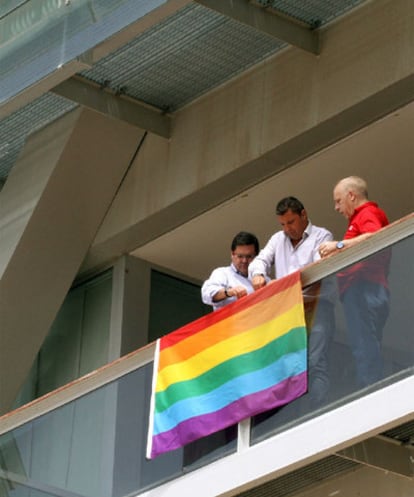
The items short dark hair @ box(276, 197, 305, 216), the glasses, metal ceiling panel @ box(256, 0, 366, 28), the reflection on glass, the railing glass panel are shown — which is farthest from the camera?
metal ceiling panel @ box(256, 0, 366, 28)

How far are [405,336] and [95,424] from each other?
11.1 ft

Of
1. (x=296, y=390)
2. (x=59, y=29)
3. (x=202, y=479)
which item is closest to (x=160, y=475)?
(x=202, y=479)

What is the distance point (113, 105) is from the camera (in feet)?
60.2

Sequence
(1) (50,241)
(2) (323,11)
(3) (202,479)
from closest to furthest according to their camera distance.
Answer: (3) (202,479), (2) (323,11), (1) (50,241)

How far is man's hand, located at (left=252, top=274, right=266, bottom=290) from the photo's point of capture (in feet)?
45.4

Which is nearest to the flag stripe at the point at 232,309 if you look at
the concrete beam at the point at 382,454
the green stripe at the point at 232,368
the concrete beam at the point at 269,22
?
the green stripe at the point at 232,368

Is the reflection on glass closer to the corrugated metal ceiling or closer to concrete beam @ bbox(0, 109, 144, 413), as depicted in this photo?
the corrugated metal ceiling

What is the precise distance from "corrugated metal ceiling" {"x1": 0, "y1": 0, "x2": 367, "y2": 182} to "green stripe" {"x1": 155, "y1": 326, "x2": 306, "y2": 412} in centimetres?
399

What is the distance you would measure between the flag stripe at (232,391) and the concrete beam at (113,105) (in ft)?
16.1

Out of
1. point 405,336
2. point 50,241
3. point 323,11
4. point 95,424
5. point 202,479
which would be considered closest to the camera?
point 405,336

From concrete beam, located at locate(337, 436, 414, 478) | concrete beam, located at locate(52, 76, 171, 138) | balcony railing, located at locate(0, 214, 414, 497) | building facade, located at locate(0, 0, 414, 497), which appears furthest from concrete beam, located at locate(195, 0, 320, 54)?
concrete beam, located at locate(337, 436, 414, 478)

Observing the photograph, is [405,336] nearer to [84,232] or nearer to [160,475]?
[160,475]

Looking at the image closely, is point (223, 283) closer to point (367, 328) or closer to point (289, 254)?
point (289, 254)

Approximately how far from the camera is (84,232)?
62.9 feet
